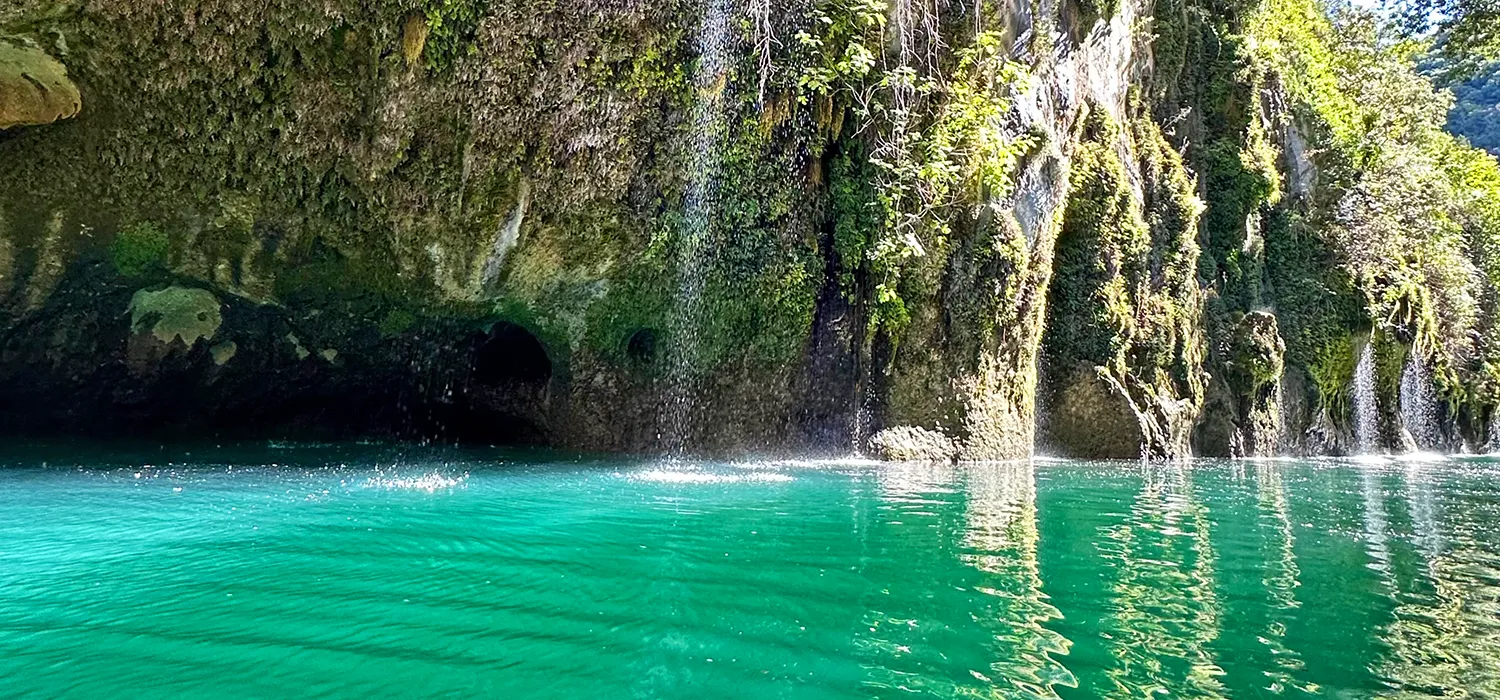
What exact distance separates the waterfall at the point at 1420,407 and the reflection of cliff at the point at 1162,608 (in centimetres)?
2148

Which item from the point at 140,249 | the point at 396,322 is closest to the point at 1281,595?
the point at 396,322

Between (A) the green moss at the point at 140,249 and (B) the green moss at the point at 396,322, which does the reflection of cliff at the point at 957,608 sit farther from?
(A) the green moss at the point at 140,249

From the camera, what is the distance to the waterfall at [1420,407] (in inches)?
906

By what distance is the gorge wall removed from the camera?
10.7 metres

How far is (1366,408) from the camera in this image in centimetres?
2134

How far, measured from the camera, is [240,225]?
39.0 feet

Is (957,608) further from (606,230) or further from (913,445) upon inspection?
(606,230)

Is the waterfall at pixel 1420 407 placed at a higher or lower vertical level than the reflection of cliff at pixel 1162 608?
higher

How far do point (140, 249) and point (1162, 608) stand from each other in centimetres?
1300

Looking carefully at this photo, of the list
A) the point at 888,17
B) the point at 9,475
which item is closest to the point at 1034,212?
the point at 888,17

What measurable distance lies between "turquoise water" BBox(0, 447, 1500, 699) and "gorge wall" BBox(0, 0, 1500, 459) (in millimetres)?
5134

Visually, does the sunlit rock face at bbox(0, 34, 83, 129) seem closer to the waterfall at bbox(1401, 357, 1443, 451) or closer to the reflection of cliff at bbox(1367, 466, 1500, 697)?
the reflection of cliff at bbox(1367, 466, 1500, 697)

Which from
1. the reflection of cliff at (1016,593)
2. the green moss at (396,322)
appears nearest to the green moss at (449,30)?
the green moss at (396,322)

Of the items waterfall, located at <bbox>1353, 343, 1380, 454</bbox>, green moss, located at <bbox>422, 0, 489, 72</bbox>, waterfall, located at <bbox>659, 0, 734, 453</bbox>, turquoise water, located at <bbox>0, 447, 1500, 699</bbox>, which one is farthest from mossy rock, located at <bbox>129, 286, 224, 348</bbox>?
waterfall, located at <bbox>1353, 343, 1380, 454</bbox>
